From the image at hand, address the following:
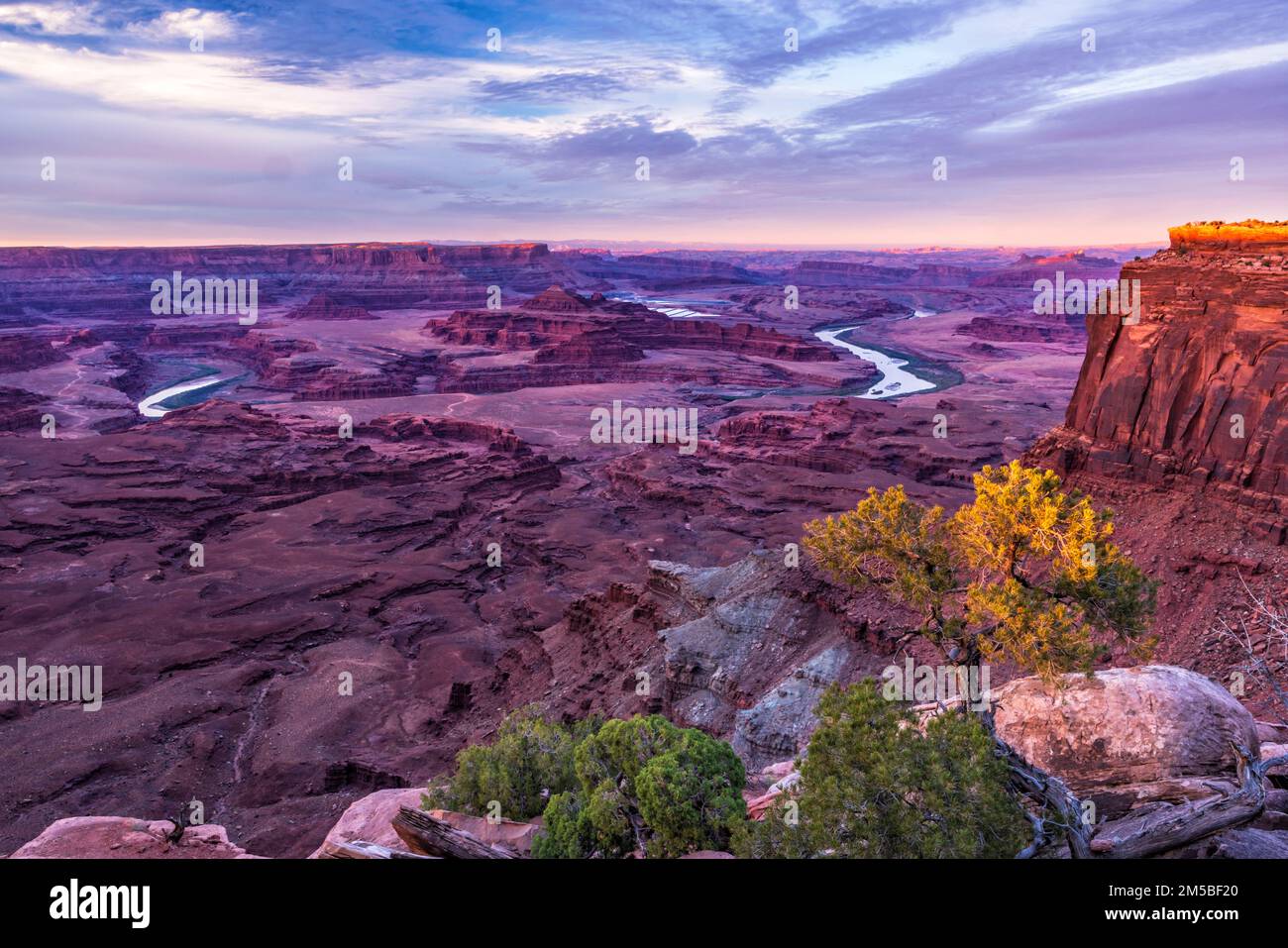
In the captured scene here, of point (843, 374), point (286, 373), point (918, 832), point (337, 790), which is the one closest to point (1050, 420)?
point (843, 374)

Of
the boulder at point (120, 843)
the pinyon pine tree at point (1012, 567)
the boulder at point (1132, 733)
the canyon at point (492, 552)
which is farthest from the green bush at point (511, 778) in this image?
the boulder at point (1132, 733)

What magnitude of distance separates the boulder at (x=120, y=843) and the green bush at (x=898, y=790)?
1100 cm

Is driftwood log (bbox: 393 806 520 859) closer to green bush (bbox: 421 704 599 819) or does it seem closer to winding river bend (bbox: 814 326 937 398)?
green bush (bbox: 421 704 599 819)

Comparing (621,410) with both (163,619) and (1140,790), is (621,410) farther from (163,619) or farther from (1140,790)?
(1140,790)

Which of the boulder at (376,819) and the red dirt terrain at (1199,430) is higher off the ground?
the red dirt terrain at (1199,430)

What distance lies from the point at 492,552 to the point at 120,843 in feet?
140

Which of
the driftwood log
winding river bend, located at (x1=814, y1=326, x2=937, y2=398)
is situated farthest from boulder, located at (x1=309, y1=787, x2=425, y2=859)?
winding river bend, located at (x1=814, y1=326, x2=937, y2=398)

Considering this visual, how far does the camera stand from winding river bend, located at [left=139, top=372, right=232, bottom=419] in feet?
397
